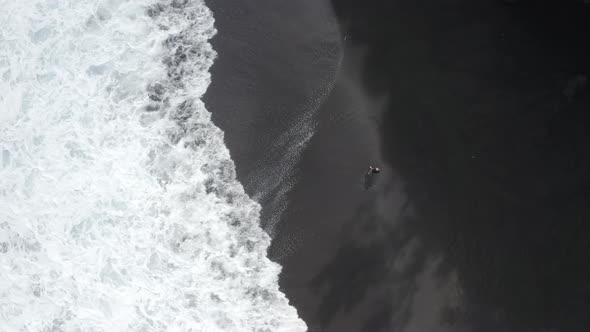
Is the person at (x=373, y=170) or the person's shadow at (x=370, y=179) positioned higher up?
the person at (x=373, y=170)

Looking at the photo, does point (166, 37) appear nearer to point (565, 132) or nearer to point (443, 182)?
point (443, 182)

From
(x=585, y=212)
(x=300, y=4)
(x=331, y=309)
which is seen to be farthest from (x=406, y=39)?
(x=331, y=309)

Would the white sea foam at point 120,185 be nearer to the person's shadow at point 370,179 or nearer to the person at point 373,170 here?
the person's shadow at point 370,179

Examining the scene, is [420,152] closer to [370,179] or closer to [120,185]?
[370,179]

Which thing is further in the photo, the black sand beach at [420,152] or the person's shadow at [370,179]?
the person's shadow at [370,179]

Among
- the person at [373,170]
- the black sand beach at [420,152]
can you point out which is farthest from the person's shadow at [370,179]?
the black sand beach at [420,152]

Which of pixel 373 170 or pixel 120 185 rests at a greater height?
pixel 373 170

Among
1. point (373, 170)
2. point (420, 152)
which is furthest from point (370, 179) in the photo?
point (420, 152)
